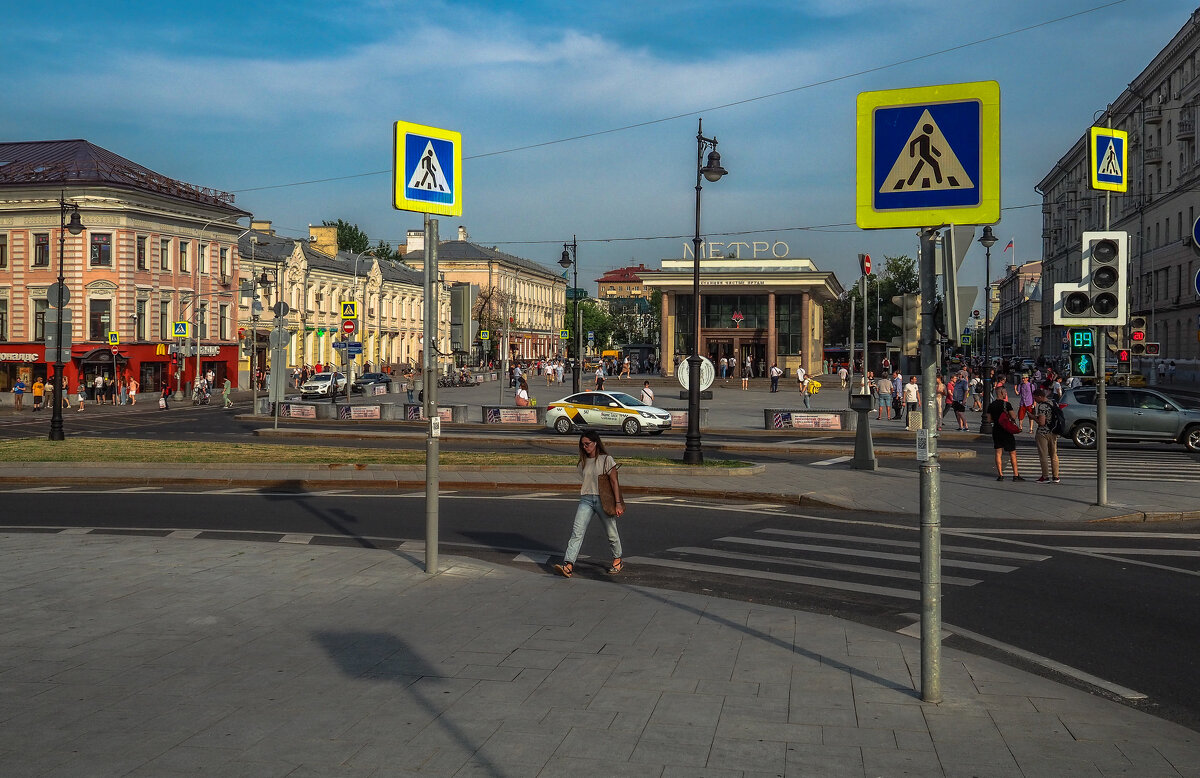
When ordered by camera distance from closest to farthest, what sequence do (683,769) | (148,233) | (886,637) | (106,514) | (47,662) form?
(683,769) < (47,662) < (886,637) < (106,514) < (148,233)

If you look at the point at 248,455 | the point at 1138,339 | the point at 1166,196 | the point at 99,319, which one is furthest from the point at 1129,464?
the point at 1166,196

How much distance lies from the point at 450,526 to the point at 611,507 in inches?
185

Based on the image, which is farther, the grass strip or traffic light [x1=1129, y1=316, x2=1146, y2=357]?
traffic light [x1=1129, y1=316, x2=1146, y2=357]

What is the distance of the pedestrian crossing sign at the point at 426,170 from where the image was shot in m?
10.6

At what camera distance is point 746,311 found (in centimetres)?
7562

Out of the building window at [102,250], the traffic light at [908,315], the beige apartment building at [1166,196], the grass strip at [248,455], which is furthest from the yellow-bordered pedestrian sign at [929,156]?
the beige apartment building at [1166,196]

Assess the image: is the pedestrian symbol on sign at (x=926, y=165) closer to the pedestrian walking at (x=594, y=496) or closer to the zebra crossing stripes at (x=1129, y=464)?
the pedestrian walking at (x=594, y=496)

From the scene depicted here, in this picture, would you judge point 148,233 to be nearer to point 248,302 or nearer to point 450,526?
point 248,302

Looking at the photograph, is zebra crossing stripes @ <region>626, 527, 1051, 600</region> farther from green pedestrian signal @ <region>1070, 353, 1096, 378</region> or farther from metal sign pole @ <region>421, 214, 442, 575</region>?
green pedestrian signal @ <region>1070, 353, 1096, 378</region>

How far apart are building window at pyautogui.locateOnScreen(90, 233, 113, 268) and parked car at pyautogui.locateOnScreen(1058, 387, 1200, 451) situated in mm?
52878

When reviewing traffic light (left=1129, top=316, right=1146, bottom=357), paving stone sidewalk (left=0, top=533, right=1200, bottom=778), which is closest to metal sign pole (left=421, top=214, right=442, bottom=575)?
paving stone sidewalk (left=0, top=533, right=1200, bottom=778)

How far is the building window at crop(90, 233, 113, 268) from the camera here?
2391 inches

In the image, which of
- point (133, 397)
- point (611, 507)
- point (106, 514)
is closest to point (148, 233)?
point (133, 397)

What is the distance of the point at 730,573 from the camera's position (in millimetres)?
11555
